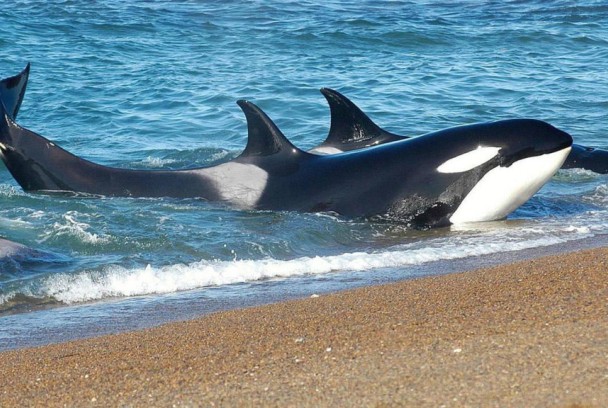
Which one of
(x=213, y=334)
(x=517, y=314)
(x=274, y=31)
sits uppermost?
(x=517, y=314)

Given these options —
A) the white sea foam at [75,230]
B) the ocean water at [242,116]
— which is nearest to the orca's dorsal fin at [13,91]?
the ocean water at [242,116]

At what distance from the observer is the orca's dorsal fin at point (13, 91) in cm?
1462

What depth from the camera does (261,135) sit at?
41.4 feet

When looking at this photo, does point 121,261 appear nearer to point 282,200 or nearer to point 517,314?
point 282,200

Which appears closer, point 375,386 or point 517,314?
point 375,386

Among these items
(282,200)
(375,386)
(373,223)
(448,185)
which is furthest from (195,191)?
(375,386)

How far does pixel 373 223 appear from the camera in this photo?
12422 millimetres

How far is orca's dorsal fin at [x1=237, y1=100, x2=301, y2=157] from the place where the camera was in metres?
12.4

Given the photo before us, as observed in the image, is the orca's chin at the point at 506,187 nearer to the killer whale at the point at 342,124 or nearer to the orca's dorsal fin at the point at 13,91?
the killer whale at the point at 342,124

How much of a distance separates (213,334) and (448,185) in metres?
5.63

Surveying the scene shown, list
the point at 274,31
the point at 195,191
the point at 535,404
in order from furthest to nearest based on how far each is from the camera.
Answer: the point at 274,31 → the point at 195,191 → the point at 535,404

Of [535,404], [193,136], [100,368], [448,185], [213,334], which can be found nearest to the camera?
[535,404]

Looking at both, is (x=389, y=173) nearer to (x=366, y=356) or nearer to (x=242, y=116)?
(x=366, y=356)

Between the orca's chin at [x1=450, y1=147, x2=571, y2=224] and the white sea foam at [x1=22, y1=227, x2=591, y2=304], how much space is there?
103cm
